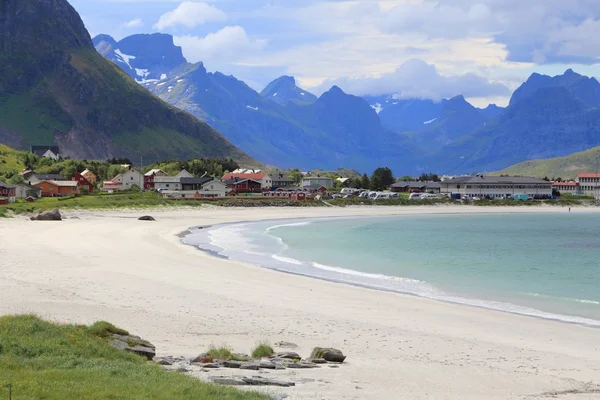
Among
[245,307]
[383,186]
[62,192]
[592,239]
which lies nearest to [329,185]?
[383,186]

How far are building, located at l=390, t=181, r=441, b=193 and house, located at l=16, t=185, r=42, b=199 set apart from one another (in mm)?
100337

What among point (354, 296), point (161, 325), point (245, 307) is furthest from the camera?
point (354, 296)

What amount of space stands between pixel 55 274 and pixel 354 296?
16638mm

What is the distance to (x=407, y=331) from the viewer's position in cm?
2670

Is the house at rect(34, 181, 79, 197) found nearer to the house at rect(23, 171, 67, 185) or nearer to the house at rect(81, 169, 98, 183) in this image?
the house at rect(23, 171, 67, 185)

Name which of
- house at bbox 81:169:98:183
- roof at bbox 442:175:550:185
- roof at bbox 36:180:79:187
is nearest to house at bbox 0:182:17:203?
roof at bbox 36:180:79:187

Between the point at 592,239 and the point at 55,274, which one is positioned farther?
the point at 592,239

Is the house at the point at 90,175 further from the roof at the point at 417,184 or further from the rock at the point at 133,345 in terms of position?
the rock at the point at 133,345

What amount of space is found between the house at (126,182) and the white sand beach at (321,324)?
98.0 meters

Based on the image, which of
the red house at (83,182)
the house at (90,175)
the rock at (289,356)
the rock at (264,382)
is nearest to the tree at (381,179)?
the house at (90,175)

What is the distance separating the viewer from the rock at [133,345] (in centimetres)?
1898

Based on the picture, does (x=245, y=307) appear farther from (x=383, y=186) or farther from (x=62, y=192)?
(x=383, y=186)

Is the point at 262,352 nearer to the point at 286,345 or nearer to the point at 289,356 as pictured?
the point at 289,356

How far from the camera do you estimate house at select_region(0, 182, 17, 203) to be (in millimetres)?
105325
